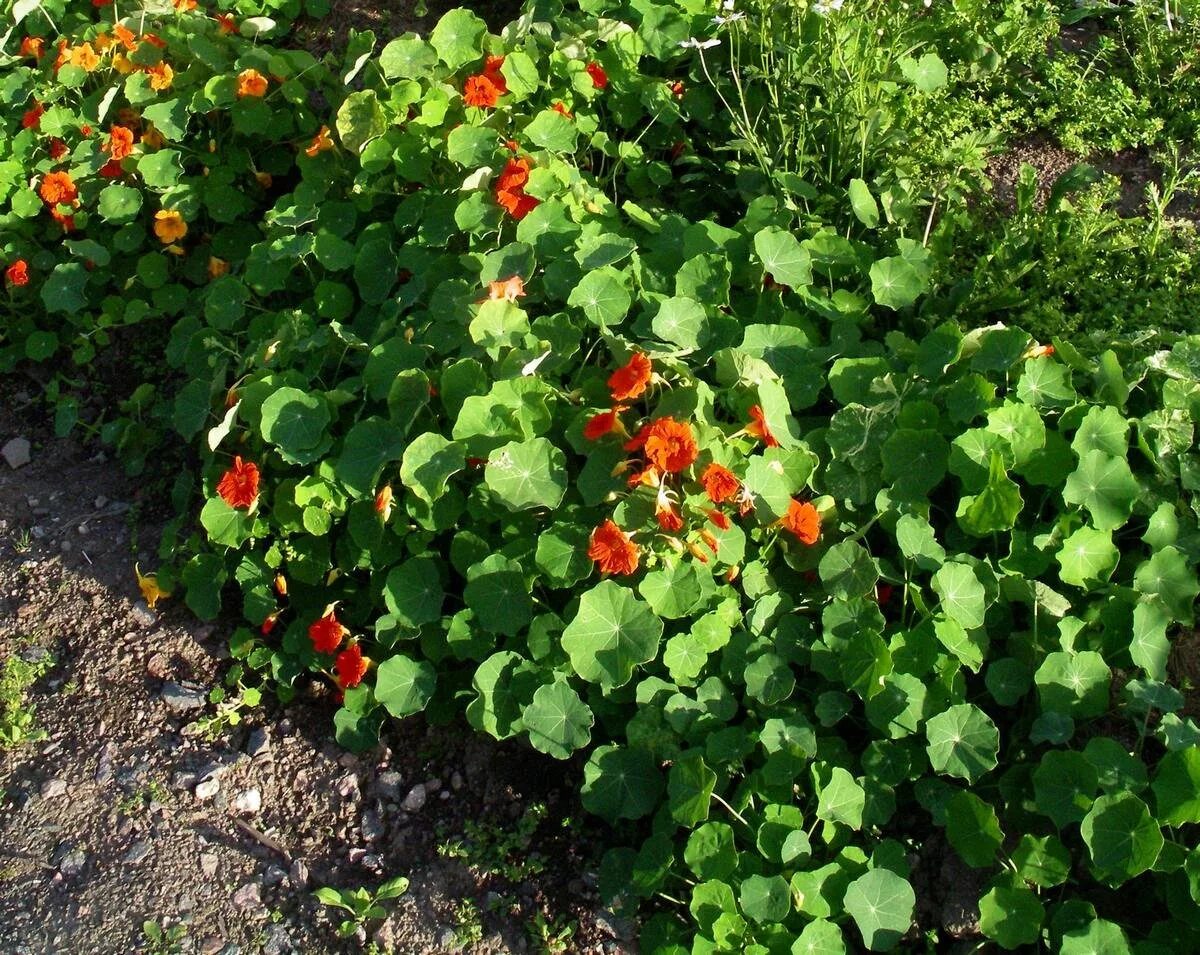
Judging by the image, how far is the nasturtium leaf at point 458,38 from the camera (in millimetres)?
3438

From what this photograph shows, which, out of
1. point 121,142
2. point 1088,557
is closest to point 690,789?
point 1088,557

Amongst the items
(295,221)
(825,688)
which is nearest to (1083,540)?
(825,688)

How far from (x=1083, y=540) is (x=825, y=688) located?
0.62 m

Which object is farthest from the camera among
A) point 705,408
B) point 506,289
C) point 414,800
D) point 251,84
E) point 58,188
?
point 58,188

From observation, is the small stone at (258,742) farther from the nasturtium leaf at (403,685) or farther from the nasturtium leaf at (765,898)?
the nasturtium leaf at (765,898)

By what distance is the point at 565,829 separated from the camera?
257 centimetres

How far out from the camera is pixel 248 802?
2666mm

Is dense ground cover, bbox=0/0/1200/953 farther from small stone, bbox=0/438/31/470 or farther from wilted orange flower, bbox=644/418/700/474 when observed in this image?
small stone, bbox=0/438/31/470

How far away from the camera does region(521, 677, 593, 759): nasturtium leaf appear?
2.43m

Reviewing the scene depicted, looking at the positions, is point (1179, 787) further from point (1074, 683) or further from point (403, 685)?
point (403, 685)

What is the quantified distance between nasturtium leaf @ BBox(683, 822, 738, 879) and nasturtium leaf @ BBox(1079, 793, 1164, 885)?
25.3 inches

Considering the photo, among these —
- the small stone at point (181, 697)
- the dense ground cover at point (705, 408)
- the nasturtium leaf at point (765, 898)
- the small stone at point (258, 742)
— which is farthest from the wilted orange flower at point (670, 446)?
the small stone at point (181, 697)

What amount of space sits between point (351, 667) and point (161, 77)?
6.86 feet

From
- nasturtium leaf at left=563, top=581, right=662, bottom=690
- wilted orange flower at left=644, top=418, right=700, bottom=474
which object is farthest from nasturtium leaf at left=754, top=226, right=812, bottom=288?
nasturtium leaf at left=563, top=581, right=662, bottom=690
